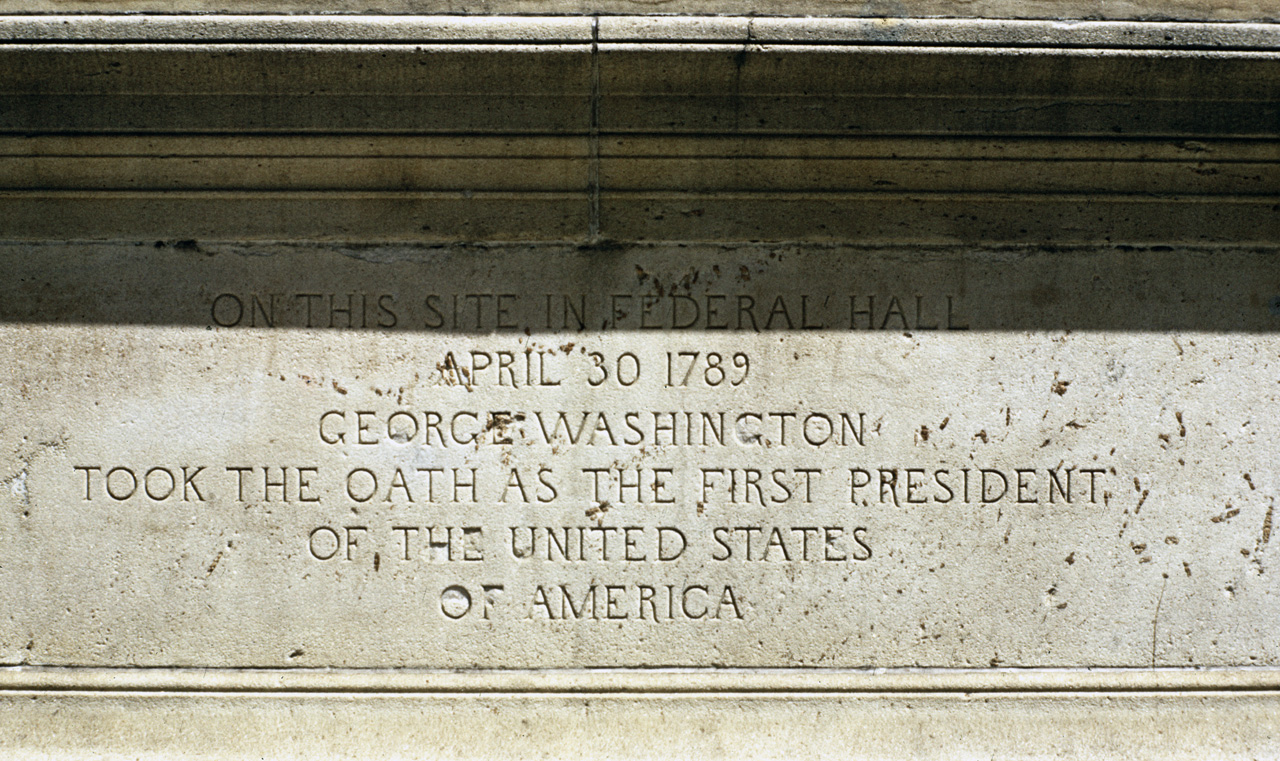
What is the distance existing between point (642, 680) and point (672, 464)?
653mm

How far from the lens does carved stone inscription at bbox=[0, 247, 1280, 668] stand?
258 cm

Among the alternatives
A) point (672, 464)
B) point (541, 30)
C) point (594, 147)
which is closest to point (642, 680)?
point (672, 464)

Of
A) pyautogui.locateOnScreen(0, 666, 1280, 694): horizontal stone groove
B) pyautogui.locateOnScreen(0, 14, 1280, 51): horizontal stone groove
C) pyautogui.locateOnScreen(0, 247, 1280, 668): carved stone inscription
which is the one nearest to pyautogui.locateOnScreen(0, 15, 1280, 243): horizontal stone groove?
pyautogui.locateOnScreen(0, 14, 1280, 51): horizontal stone groove

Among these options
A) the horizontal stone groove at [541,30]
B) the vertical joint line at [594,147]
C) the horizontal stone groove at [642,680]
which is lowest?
the horizontal stone groove at [642,680]

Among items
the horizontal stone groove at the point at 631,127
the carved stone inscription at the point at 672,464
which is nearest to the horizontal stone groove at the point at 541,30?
the horizontal stone groove at the point at 631,127

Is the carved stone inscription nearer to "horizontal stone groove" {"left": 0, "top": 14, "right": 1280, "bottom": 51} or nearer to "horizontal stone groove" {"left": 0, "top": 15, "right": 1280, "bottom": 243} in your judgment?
"horizontal stone groove" {"left": 0, "top": 15, "right": 1280, "bottom": 243}

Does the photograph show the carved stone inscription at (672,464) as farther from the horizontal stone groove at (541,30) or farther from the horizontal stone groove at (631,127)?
the horizontal stone groove at (541,30)

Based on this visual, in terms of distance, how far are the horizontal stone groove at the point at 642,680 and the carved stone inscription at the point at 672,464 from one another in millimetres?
44

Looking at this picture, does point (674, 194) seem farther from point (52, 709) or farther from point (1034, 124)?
point (52, 709)

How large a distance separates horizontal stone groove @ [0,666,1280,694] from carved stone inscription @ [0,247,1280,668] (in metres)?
0.04

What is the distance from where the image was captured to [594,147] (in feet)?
8.11

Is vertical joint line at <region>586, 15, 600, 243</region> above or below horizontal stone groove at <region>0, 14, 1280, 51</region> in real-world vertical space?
below

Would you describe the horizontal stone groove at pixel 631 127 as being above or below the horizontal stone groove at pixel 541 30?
below

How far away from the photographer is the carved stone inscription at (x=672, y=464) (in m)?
2.58
